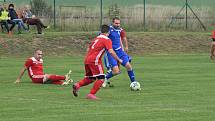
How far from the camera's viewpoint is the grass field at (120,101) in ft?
46.5

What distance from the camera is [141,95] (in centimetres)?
1903

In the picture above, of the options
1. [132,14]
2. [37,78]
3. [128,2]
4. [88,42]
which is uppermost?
[128,2]

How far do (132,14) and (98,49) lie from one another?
4120 centimetres

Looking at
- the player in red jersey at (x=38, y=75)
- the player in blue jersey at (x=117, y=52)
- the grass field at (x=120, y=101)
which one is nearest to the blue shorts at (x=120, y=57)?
the player in blue jersey at (x=117, y=52)

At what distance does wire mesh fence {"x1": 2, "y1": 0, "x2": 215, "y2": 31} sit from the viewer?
5612 cm

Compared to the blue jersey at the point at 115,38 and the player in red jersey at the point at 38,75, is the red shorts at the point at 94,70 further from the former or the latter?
the player in red jersey at the point at 38,75

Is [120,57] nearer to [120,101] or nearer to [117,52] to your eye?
[117,52]

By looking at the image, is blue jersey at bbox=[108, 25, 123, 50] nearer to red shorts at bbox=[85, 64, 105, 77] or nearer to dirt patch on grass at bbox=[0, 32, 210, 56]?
red shorts at bbox=[85, 64, 105, 77]

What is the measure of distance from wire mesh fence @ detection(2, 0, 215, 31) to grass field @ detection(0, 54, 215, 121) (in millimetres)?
29975

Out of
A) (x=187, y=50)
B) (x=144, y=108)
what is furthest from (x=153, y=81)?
(x=187, y=50)

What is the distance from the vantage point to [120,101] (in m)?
17.3

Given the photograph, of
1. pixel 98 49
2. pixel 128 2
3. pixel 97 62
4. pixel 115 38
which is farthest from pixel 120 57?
pixel 128 2

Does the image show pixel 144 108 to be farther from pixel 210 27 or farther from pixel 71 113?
pixel 210 27

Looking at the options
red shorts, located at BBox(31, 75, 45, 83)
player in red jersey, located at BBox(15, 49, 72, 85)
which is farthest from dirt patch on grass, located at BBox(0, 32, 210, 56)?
red shorts, located at BBox(31, 75, 45, 83)
